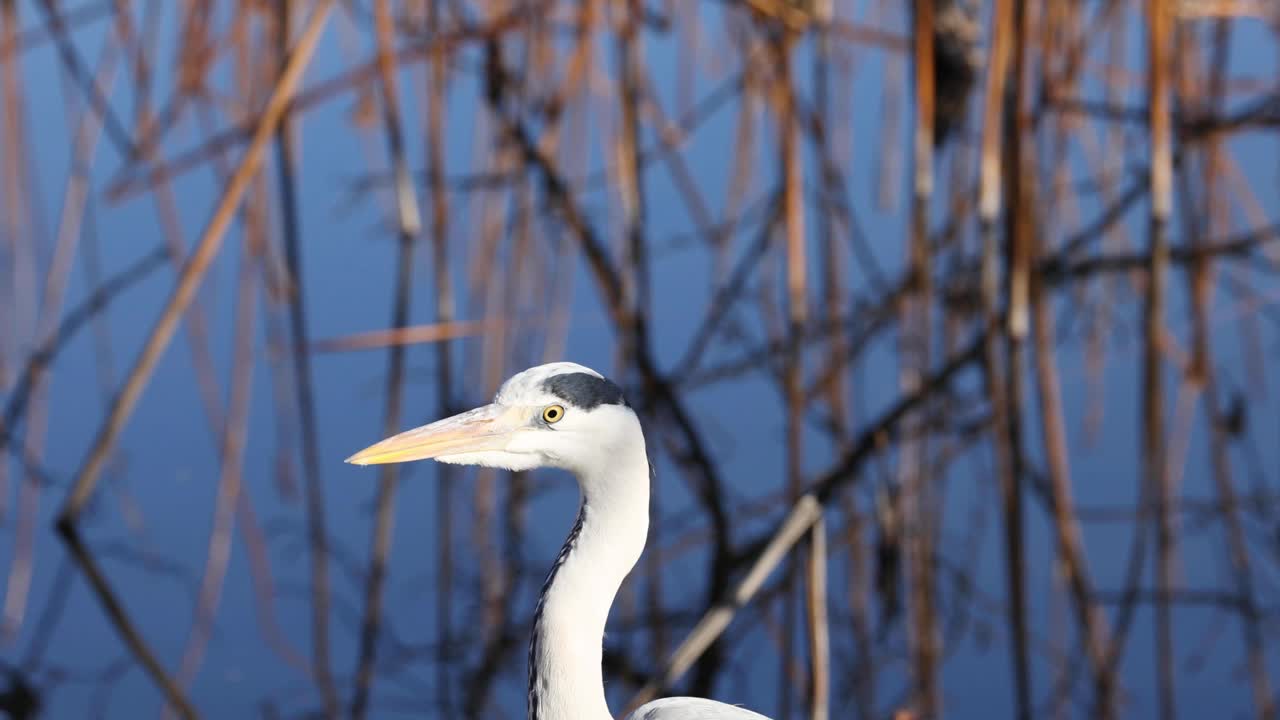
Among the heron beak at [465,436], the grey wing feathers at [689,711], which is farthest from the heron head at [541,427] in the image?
the grey wing feathers at [689,711]

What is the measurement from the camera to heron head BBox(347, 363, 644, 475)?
59.2 inches

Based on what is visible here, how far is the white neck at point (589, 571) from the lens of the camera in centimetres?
151

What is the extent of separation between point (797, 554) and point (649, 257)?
174 centimetres

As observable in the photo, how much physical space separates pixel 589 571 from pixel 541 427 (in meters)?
0.15

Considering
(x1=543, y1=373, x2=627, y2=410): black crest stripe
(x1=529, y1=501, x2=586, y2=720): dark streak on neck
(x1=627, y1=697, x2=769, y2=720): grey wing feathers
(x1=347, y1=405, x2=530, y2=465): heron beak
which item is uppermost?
(x1=543, y1=373, x2=627, y2=410): black crest stripe

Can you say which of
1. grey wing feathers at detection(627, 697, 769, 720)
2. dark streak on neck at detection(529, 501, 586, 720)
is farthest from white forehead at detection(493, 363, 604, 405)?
grey wing feathers at detection(627, 697, 769, 720)

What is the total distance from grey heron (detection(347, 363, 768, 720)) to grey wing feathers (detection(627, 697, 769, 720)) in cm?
17

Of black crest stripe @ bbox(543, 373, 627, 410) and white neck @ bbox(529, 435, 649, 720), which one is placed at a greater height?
black crest stripe @ bbox(543, 373, 627, 410)

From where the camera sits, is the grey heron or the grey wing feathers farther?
the grey wing feathers

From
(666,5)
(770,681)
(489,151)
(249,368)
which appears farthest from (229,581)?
(666,5)

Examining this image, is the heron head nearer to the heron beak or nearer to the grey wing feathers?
the heron beak

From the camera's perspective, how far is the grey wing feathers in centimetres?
165

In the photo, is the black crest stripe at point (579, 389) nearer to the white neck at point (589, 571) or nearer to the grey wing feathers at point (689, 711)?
the white neck at point (589, 571)

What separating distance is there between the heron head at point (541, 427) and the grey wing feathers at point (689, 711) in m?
0.32
